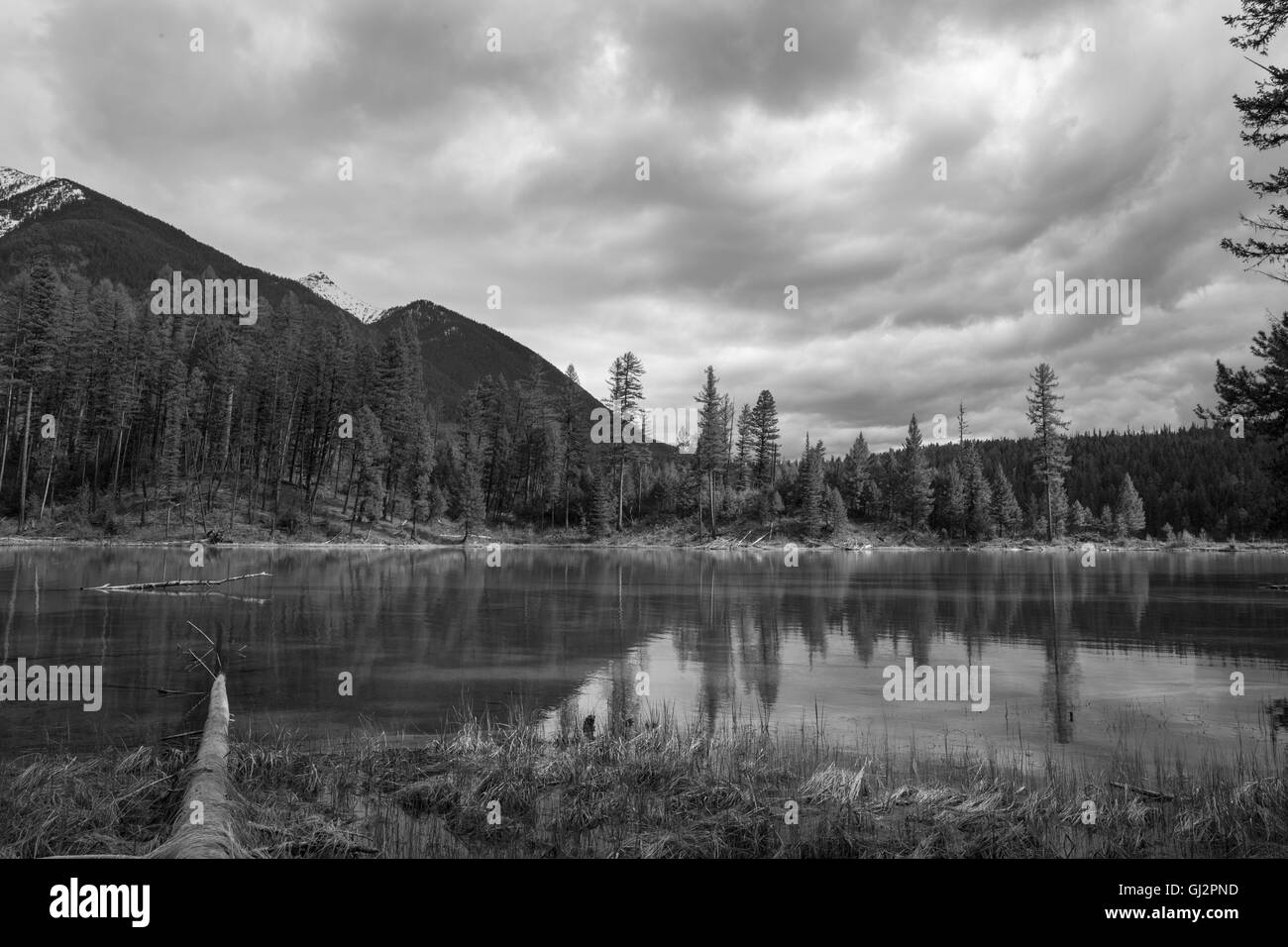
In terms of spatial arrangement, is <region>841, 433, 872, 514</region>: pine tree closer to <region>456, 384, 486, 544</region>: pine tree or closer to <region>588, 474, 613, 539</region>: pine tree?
<region>588, 474, 613, 539</region>: pine tree

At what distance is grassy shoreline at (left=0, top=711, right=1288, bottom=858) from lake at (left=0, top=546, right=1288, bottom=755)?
1.99m

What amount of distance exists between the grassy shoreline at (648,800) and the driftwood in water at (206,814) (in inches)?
10.9

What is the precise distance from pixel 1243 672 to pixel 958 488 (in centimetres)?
8576

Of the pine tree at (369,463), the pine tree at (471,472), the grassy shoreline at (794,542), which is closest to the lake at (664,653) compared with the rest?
the pine tree at (369,463)

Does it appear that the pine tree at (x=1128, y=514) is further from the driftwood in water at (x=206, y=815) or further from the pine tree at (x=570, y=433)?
the driftwood in water at (x=206, y=815)

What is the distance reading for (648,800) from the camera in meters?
9.17

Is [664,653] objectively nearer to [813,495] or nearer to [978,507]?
[813,495]

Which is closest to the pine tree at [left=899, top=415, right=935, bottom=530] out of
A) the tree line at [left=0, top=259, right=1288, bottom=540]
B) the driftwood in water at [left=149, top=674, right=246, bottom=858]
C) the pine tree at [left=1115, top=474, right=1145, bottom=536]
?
the tree line at [left=0, top=259, right=1288, bottom=540]

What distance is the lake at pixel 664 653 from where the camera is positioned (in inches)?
540

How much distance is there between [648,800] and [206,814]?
15.7ft

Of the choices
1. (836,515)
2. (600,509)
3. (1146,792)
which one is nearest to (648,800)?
(1146,792)

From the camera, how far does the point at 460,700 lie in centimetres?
1528

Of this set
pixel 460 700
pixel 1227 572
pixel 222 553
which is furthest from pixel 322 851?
pixel 1227 572
